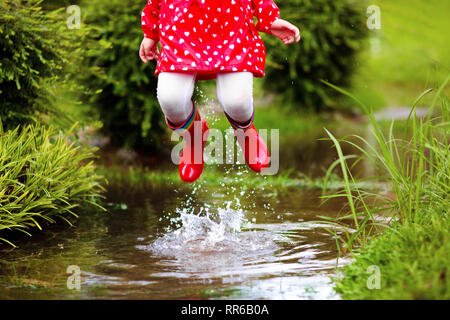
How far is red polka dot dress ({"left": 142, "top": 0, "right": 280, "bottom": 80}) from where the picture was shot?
3.09m

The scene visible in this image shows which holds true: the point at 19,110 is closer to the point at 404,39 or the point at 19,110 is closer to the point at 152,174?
the point at 152,174

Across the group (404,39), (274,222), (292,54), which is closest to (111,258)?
(274,222)

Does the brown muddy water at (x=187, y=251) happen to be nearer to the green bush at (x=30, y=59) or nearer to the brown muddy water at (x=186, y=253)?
the brown muddy water at (x=186, y=253)

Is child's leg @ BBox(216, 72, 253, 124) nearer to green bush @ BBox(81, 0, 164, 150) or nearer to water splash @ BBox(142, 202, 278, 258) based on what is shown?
water splash @ BBox(142, 202, 278, 258)

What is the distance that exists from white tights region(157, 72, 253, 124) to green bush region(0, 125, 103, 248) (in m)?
0.93

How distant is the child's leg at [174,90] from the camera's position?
3.17 metres

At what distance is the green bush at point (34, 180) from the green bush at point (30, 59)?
35cm

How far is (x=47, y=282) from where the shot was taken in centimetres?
276
